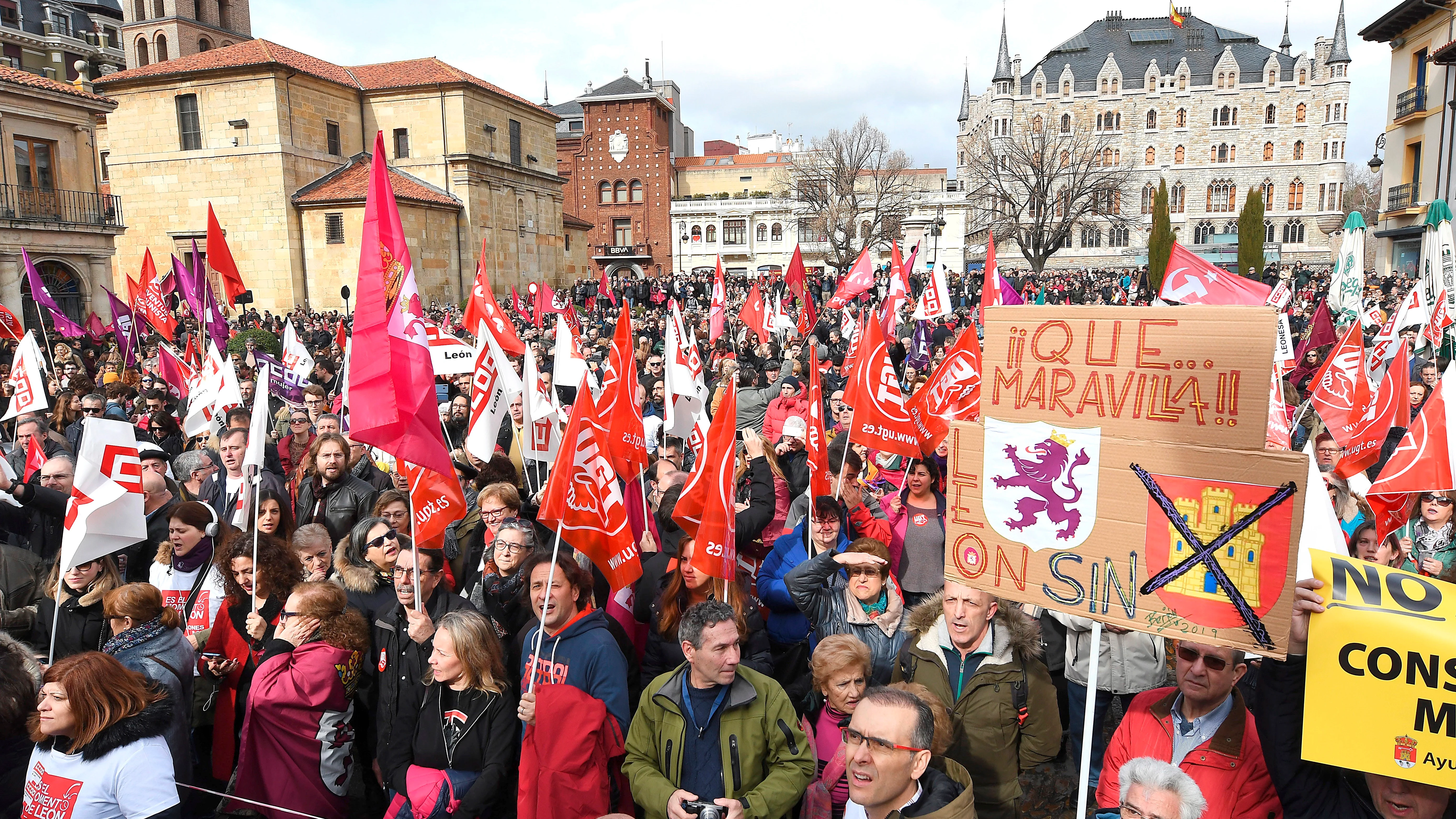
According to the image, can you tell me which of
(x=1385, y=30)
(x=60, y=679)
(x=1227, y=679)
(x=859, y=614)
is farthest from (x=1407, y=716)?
(x=1385, y=30)

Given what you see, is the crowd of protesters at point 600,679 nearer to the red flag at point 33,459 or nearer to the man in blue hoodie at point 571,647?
the man in blue hoodie at point 571,647

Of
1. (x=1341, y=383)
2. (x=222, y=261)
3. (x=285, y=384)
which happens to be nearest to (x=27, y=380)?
(x=285, y=384)

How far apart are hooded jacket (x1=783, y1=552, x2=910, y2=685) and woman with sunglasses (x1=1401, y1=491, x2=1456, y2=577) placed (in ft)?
10.5

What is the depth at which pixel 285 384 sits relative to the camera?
10234mm

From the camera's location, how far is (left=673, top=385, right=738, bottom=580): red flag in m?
4.05

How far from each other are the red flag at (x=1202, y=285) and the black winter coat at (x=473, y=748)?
258 inches

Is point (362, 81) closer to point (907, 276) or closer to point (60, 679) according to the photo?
point (907, 276)

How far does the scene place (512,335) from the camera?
32.7 ft

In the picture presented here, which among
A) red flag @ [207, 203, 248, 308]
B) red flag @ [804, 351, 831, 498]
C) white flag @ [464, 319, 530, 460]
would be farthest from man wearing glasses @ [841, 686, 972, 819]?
red flag @ [207, 203, 248, 308]

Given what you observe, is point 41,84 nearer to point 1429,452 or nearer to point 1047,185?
point 1429,452

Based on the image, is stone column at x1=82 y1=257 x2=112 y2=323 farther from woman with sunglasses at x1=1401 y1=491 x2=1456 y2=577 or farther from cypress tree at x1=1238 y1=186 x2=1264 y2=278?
cypress tree at x1=1238 y1=186 x2=1264 y2=278

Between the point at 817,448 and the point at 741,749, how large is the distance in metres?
2.59

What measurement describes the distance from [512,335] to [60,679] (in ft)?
23.2

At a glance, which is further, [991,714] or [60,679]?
[991,714]
